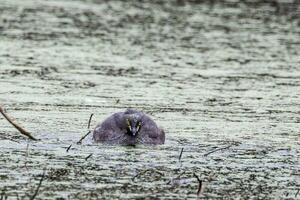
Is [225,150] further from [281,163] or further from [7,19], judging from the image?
[7,19]

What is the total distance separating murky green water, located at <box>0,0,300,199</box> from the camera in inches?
350

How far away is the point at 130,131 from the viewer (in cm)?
1062

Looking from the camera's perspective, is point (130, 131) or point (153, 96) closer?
point (130, 131)

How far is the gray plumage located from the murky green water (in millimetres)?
147

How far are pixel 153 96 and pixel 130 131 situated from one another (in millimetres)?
2625

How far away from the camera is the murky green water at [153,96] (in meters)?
8.90

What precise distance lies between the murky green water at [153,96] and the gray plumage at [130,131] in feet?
0.48

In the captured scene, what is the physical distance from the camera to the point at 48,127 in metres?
11.1

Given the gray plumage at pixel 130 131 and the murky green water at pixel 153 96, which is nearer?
the murky green water at pixel 153 96

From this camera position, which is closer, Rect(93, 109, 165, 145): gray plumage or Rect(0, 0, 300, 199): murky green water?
Rect(0, 0, 300, 199): murky green water

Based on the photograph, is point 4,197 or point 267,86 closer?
point 4,197

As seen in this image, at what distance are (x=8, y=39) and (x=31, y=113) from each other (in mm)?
6186

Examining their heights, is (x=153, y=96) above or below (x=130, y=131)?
below

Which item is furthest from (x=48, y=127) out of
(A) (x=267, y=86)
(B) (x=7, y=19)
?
(B) (x=7, y=19)
